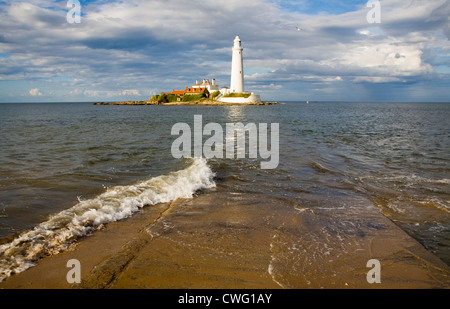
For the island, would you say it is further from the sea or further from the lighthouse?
the sea

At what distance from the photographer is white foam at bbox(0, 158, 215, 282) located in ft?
14.6

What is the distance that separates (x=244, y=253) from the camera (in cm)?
457

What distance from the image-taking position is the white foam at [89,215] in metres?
4.44

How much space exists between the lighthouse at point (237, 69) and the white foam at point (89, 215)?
88.6 m

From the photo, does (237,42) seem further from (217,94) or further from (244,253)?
(244,253)

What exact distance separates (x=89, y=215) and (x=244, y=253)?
11.5 ft

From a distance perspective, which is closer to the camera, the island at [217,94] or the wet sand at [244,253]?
the wet sand at [244,253]

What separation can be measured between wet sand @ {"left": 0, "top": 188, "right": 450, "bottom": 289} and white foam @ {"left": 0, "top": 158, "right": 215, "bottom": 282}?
0.90 feet

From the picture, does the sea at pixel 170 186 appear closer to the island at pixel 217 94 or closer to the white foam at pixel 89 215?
the white foam at pixel 89 215

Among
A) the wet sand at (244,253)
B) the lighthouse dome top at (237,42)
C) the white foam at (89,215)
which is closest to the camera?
the wet sand at (244,253)

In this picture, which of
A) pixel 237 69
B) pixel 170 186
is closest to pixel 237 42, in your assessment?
pixel 237 69

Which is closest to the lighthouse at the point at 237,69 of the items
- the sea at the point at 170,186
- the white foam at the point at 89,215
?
the sea at the point at 170,186

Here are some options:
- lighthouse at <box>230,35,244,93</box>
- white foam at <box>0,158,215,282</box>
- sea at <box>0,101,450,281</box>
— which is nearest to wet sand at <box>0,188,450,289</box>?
white foam at <box>0,158,215,282</box>
